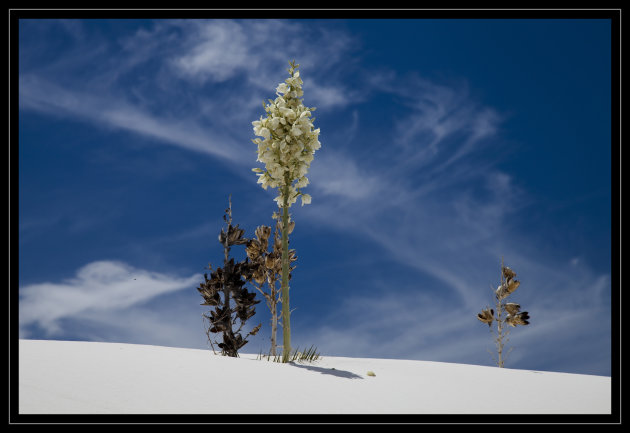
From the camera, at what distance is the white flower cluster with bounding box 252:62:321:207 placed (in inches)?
328

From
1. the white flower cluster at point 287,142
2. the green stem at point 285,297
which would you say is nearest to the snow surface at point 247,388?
the green stem at point 285,297

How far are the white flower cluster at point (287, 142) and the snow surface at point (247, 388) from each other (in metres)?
3.21

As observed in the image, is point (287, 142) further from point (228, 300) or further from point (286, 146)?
point (228, 300)

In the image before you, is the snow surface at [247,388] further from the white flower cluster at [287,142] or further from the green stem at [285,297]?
the white flower cluster at [287,142]

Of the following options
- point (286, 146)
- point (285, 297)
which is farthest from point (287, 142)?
point (285, 297)

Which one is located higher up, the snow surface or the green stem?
the green stem

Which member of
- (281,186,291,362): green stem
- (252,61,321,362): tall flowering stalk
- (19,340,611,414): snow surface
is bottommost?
(19,340,611,414): snow surface

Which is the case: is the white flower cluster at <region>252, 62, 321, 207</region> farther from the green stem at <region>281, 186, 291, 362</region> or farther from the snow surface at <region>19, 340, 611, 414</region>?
the snow surface at <region>19, 340, 611, 414</region>

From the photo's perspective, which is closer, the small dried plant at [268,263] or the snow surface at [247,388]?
the snow surface at [247,388]

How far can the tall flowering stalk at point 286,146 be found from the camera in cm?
830

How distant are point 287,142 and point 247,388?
4452mm

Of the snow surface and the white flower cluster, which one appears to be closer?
the snow surface

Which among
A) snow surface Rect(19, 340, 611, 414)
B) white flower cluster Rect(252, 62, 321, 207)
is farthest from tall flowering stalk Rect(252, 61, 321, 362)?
snow surface Rect(19, 340, 611, 414)
